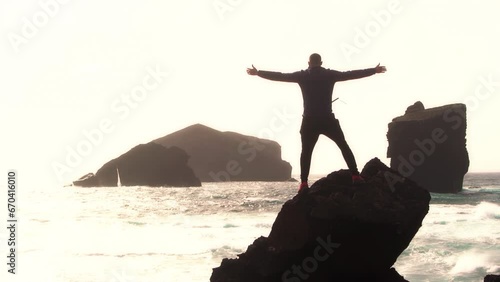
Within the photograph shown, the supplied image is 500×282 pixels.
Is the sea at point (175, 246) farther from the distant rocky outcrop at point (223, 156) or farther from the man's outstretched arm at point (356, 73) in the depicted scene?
the distant rocky outcrop at point (223, 156)

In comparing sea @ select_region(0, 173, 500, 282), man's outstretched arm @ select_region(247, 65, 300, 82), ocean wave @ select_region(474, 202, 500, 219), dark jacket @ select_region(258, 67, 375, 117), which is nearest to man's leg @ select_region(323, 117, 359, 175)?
dark jacket @ select_region(258, 67, 375, 117)

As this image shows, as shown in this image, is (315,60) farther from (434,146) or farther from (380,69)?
(434,146)

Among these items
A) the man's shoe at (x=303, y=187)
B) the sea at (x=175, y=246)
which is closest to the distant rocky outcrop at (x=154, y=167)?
the sea at (x=175, y=246)

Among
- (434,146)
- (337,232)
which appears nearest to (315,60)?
(337,232)

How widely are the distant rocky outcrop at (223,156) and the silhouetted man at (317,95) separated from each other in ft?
578

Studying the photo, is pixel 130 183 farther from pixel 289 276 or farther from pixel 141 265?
pixel 289 276

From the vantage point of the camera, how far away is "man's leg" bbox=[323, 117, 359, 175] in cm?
870

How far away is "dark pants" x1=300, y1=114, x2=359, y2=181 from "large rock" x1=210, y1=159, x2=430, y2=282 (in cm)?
38

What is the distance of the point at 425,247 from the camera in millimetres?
27453

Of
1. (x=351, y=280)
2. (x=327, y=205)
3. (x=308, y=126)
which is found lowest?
(x=351, y=280)

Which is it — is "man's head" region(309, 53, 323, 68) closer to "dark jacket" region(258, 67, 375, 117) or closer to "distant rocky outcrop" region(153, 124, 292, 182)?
"dark jacket" region(258, 67, 375, 117)

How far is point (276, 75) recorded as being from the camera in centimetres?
879

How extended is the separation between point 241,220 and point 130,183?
92.6 m

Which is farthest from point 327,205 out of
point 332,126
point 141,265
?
point 141,265
